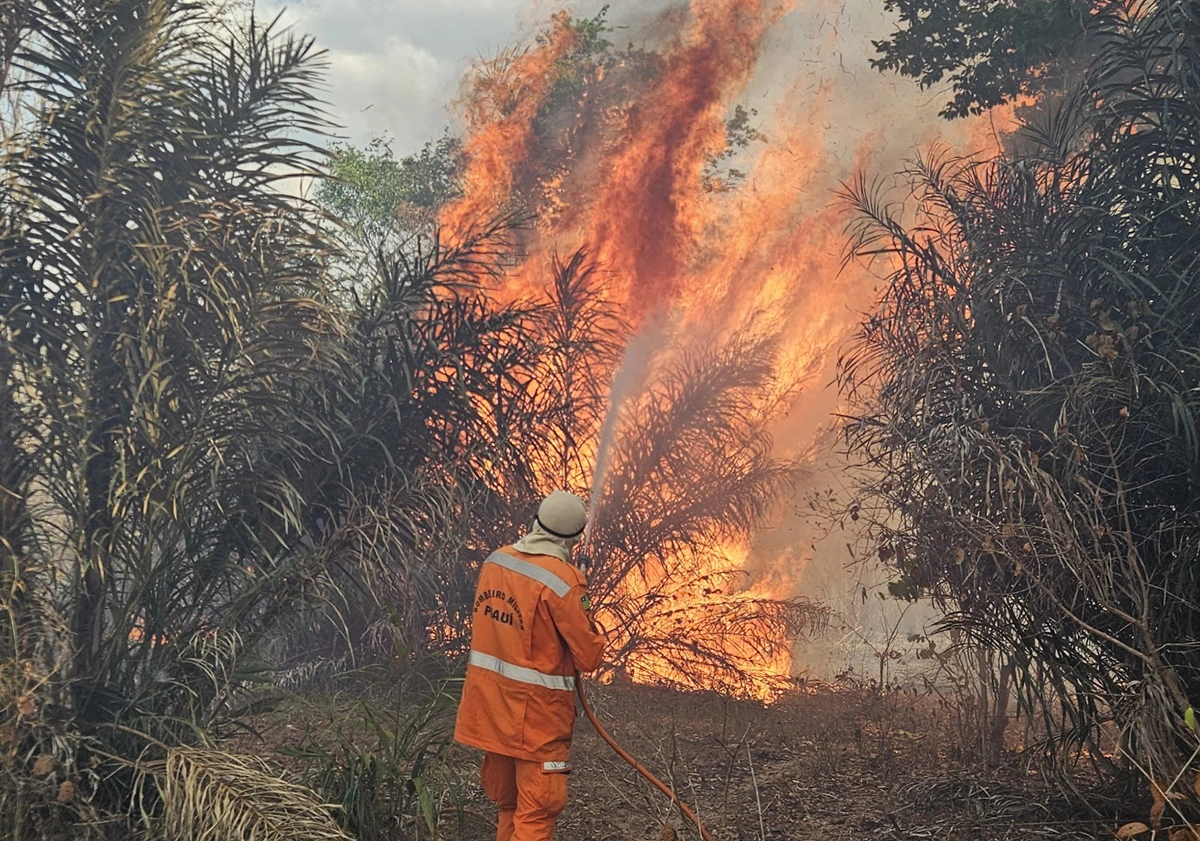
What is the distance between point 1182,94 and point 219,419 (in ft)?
18.5

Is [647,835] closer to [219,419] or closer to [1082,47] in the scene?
[219,419]

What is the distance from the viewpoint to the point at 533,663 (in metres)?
4.07

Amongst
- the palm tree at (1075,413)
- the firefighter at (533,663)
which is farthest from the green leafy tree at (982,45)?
the firefighter at (533,663)

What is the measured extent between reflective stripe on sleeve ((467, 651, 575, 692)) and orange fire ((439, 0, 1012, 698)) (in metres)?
6.24

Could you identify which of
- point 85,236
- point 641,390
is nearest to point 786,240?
point 641,390

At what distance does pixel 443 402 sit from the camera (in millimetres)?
6539

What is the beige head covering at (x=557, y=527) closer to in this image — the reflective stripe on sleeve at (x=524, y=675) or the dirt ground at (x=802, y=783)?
the reflective stripe on sleeve at (x=524, y=675)

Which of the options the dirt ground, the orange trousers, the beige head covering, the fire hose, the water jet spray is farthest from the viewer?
the water jet spray

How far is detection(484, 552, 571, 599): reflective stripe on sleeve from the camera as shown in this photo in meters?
4.02

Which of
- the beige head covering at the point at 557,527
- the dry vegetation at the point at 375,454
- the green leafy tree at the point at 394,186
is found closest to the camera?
the beige head covering at the point at 557,527

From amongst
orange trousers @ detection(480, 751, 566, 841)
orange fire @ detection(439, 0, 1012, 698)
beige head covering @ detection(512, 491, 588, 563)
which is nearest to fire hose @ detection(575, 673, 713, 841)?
orange trousers @ detection(480, 751, 566, 841)

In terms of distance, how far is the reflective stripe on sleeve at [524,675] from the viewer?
4.05m

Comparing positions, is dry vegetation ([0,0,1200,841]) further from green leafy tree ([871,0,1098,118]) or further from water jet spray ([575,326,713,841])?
green leafy tree ([871,0,1098,118])

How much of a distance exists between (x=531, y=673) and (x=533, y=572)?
432 mm
